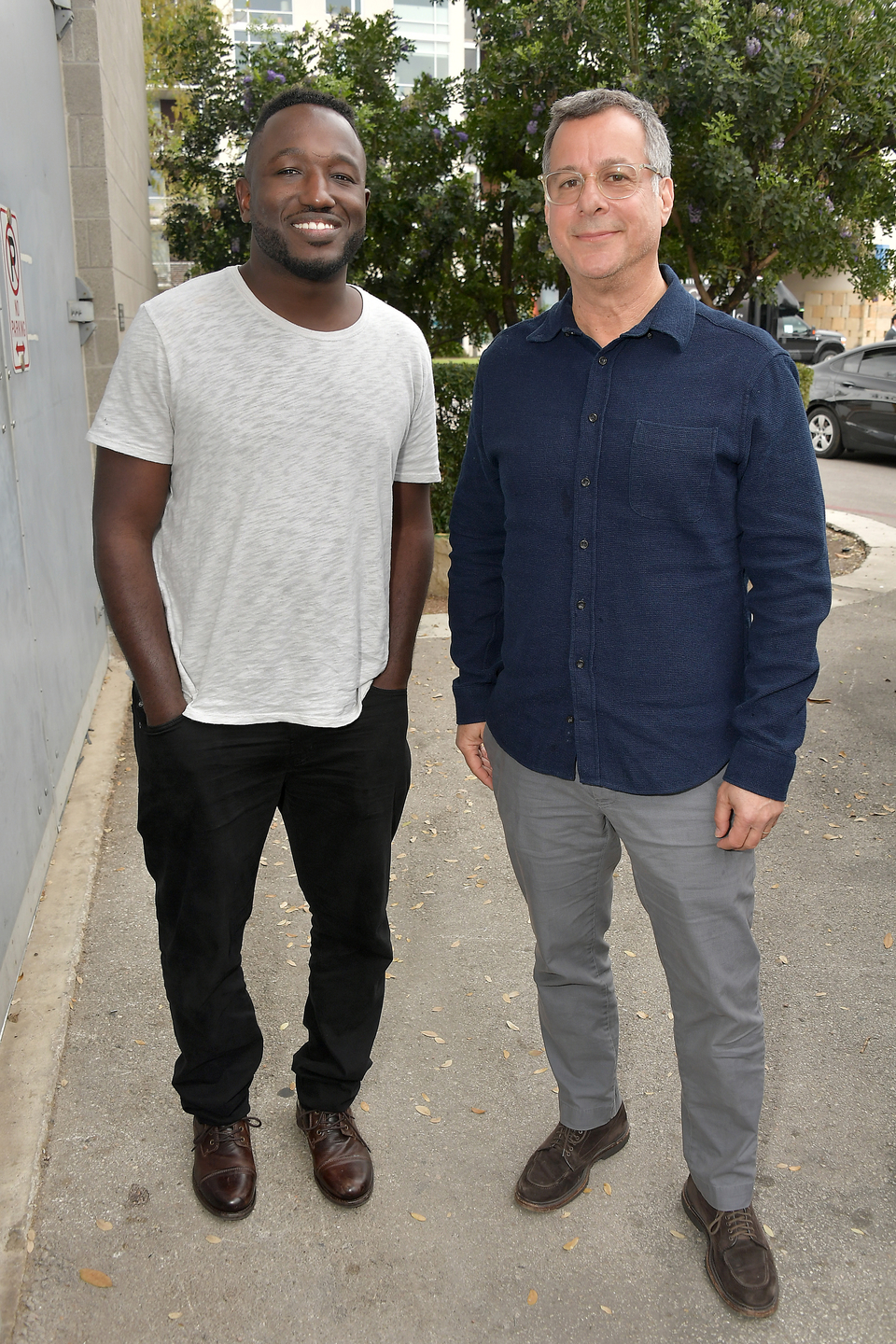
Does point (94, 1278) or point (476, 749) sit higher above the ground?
point (476, 749)

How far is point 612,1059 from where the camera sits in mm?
2688

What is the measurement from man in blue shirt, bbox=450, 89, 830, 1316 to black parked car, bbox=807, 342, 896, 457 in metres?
13.1

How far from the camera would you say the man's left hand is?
2.14m

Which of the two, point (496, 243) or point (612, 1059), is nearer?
point (612, 1059)

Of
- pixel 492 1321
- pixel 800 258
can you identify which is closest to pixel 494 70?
pixel 800 258

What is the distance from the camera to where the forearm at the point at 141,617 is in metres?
2.24

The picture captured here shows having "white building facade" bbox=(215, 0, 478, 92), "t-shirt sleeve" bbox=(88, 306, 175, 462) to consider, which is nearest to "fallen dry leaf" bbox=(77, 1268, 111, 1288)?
"t-shirt sleeve" bbox=(88, 306, 175, 462)

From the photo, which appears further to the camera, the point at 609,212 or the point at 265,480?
the point at 265,480

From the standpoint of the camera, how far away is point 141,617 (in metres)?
2.27

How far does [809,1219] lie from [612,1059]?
57 cm

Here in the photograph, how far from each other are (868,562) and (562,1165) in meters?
7.78

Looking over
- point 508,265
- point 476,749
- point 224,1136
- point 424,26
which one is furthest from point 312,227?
point 424,26

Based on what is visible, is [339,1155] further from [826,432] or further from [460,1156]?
[826,432]

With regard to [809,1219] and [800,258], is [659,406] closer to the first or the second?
[809,1219]
